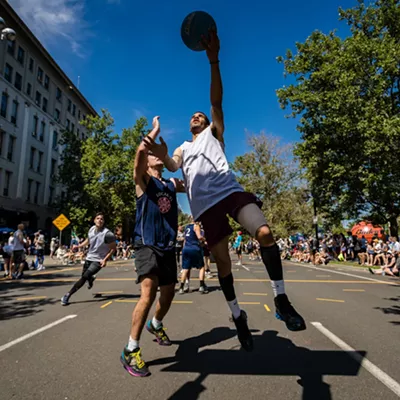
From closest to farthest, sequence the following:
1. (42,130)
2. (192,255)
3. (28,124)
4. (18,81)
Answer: (192,255) < (18,81) < (28,124) < (42,130)

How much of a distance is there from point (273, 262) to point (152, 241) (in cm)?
138

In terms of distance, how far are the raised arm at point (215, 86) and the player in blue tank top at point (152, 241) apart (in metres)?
0.56

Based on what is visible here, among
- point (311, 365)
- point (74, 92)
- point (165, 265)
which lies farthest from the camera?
point (74, 92)

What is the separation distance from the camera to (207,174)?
3.22m

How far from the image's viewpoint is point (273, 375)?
3268mm

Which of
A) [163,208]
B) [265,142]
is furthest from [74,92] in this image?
[163,208]

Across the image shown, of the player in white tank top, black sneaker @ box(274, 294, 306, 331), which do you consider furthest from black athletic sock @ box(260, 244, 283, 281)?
black sneaker @ box(274, 294, 306, 331)

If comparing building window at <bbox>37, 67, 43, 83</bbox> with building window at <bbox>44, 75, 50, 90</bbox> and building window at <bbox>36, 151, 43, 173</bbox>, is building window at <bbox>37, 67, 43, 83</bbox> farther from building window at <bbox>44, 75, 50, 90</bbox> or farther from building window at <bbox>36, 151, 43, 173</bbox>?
building window at <bbox>36, 151, 43, 173</bbox>

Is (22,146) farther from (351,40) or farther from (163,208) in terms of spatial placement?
(163,208)

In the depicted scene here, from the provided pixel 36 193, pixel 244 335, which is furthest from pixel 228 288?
pixel 36 193

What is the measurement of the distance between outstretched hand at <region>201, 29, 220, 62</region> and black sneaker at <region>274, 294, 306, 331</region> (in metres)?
2.22

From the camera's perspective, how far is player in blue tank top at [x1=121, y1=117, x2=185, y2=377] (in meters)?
3.52

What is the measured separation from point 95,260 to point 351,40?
65.3 ft

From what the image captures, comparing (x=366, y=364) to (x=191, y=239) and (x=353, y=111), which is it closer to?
(x=191, y=239)
